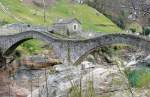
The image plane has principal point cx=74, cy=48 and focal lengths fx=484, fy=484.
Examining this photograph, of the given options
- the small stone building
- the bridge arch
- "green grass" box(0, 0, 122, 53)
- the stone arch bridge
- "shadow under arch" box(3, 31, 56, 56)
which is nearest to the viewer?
the bridge arch

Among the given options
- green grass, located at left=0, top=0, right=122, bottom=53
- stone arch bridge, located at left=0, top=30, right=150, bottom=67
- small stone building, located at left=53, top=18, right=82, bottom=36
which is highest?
green grass, located at left=0, top=0, right=122, bottom=53

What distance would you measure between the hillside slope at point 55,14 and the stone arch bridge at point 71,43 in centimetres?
2250

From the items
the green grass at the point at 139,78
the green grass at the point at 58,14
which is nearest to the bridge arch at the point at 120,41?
the green grass at the point at 139,78

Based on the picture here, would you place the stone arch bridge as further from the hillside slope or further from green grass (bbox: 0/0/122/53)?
green grass (bbox: 0/0/122/53)

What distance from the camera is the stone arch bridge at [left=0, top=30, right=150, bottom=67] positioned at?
178ft

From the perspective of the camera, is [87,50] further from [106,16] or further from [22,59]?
[106,16]

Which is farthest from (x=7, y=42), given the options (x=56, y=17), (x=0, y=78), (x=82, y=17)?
(x=82, y=17)

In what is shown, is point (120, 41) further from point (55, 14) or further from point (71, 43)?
point (55, 14)

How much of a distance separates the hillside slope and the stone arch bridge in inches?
886

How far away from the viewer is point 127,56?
3103 inches

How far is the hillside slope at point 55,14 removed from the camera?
106637mm

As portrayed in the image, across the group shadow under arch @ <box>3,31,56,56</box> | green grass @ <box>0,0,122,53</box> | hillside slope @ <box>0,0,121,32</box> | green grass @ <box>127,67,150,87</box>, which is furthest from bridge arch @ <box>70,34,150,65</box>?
green grass @ <box>0,0,122,53</box>

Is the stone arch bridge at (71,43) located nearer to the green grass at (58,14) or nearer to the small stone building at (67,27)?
the small stone building at (67,27)

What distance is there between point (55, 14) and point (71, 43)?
57182 millimetres
